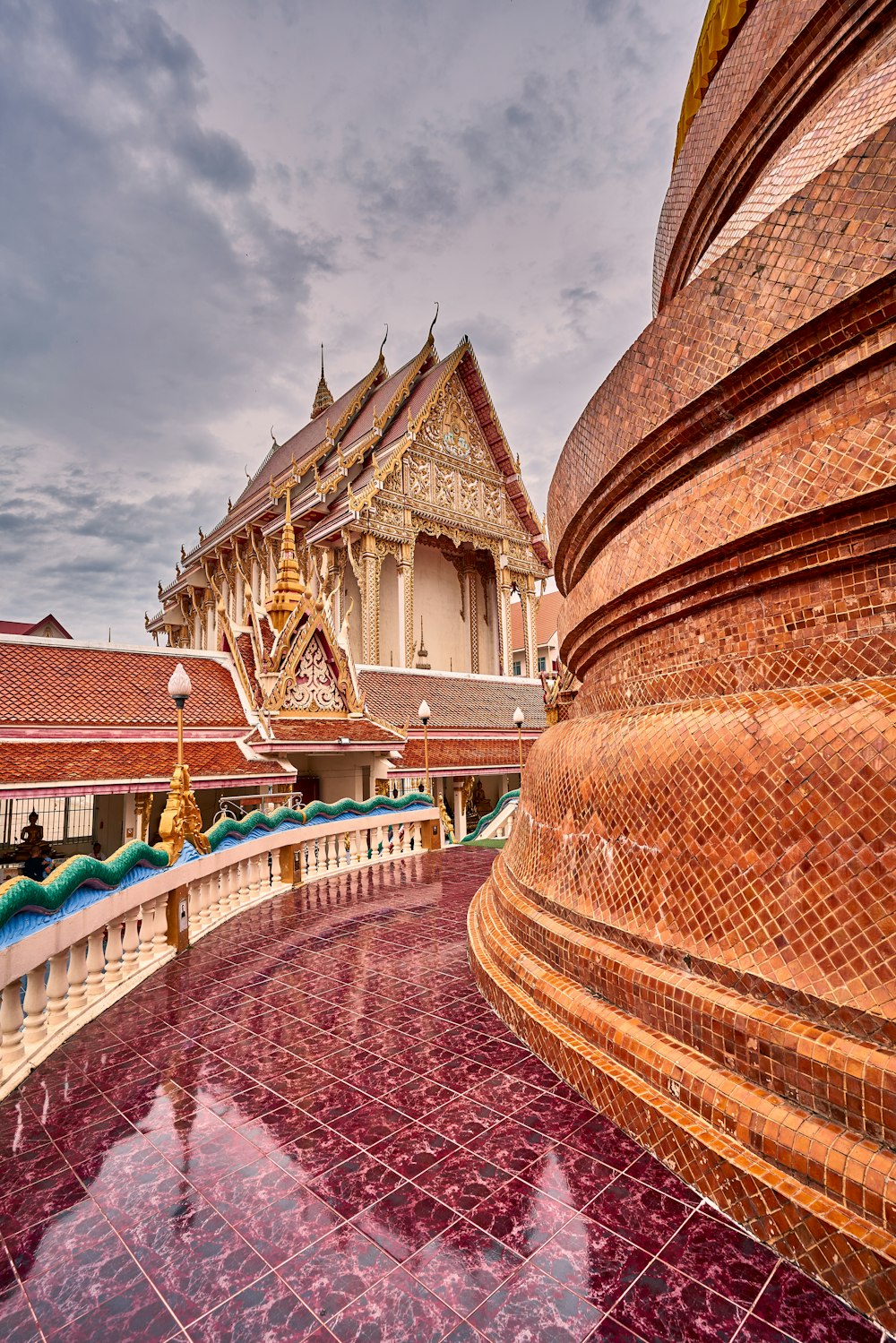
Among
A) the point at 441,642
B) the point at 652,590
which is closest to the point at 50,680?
the point at 652,590

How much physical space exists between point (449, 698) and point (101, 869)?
558 inches

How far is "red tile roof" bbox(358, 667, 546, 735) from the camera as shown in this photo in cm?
1639

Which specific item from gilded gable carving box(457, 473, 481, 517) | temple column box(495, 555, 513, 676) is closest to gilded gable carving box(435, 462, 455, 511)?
gilded gable carving box(457, 473, 481, 517)

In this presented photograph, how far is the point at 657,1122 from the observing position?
2.37 meters

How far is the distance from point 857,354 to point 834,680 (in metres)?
1.14

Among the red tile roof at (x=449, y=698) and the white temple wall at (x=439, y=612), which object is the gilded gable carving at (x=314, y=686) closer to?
the red tile roof at (x=449, y=698)

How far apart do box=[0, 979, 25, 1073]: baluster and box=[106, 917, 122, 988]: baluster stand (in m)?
1.13

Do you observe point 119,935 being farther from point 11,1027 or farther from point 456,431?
point 456,431

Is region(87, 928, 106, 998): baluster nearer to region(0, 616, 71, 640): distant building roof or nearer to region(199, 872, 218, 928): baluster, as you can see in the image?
region(199, 872, 218, 928): baluster

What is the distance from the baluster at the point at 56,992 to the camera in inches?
151

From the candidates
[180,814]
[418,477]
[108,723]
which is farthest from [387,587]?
[180,814]

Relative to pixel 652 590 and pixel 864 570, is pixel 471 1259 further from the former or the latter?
pixel 652 590

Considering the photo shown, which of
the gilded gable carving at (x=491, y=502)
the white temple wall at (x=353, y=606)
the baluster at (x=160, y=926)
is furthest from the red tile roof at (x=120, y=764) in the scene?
the gilded gable carving at (x=491, y=502)

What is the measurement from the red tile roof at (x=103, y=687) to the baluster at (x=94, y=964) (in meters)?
6.72
